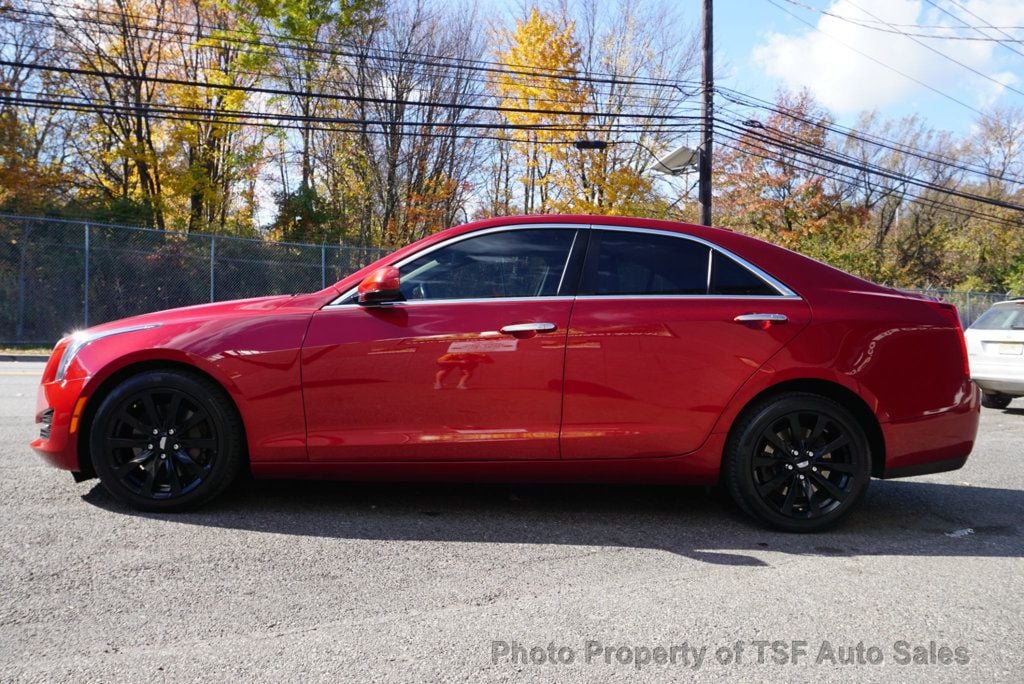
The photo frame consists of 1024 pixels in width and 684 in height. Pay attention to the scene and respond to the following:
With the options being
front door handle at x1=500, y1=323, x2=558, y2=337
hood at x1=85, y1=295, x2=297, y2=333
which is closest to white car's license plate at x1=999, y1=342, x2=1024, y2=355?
front door handle at x1=500, y1=323, x2=558, y2=337

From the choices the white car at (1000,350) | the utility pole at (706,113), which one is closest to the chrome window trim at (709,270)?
the white car at (1000,350)

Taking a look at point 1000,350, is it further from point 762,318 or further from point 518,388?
point 518,388

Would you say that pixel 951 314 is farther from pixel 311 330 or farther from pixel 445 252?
pixel 311 330

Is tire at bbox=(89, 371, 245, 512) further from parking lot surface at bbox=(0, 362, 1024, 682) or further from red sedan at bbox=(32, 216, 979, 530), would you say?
parking lot surface at bbox=(0, 362, 1024, 682)

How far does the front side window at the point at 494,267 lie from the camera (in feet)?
14.0

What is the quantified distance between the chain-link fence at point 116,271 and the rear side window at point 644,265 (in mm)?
15141

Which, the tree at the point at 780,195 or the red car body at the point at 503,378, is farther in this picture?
the tree at the point at 780,195

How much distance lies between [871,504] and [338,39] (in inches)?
972

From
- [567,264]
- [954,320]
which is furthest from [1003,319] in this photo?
[567,264]

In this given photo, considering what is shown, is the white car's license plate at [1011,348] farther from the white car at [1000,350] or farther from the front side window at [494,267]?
the front side window at [494,267]

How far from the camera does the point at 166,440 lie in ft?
13.7

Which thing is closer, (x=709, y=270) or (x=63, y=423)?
(x=63, y=423)

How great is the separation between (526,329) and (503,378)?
280 mm

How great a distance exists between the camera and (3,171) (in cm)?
2236
